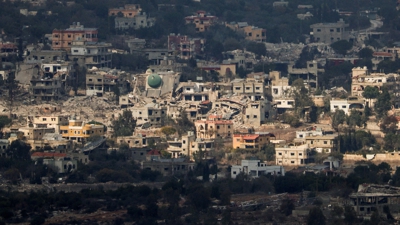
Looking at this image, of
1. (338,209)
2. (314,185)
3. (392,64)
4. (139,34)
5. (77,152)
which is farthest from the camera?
(139,34)

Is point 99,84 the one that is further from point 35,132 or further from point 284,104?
point 284,104

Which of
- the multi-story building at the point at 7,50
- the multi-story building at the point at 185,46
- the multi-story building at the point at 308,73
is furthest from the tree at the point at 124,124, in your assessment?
the multi-story building at the point at 185,46

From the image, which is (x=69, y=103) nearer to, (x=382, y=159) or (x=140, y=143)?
(x=140, y=143)

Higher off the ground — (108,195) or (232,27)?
(232,27)

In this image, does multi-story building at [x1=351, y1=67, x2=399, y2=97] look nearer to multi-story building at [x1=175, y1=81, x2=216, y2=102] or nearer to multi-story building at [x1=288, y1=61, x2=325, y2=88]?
multi-story building at [x1=288, y1=61, x2=325, y2=88]

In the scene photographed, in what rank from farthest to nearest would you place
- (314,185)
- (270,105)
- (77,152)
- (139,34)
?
(139,34) → (270,105) → (77,152) → (314,185)

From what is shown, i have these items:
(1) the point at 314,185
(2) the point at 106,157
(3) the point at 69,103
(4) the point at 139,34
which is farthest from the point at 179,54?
(1) the point at 314,185

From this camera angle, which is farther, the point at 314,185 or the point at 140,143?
the point at 140,143
